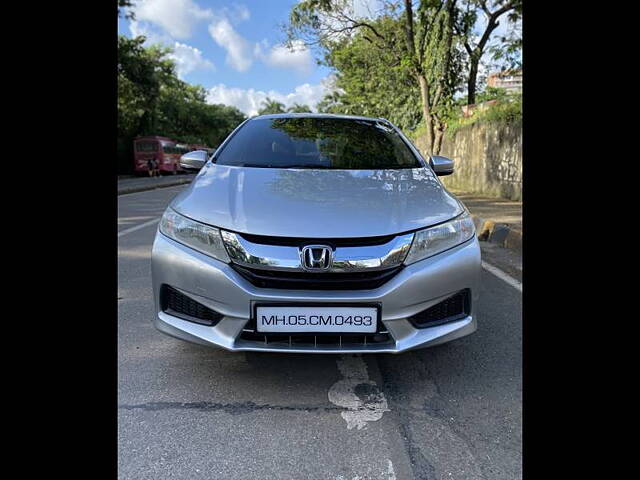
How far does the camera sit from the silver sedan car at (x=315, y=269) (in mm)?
2152

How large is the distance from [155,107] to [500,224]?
2553cm

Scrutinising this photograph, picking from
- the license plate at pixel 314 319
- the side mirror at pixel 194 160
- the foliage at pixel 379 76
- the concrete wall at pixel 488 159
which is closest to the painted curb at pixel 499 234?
the concrete wall at pixel 488 159

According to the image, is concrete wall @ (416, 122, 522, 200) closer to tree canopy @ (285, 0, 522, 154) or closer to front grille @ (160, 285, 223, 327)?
tree canopy @ (285, 0, 522, 154)

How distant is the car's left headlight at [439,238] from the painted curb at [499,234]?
3.93m

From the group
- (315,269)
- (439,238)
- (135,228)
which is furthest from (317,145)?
(135,228)

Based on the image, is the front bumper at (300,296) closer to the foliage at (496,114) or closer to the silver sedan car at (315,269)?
the silver sedan car at (315,269)

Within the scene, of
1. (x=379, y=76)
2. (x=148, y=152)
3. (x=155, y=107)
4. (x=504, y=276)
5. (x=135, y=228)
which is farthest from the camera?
(x=148, y=152)

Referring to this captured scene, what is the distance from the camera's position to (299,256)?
7.06 feet

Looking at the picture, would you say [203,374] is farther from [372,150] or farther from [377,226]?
[372,150]

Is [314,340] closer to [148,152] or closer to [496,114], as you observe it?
[496,114]
